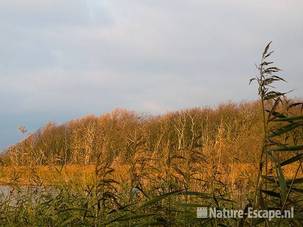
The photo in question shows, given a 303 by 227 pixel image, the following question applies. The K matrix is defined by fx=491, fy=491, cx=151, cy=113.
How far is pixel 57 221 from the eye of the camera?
4.76 metres

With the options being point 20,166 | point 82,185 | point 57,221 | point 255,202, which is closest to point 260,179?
point 255,202

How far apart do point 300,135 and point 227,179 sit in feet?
9.09

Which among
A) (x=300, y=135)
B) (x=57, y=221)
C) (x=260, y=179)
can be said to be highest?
(x=300, y=135)

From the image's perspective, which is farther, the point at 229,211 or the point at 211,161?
the point at 211,161

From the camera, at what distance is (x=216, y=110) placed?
30594mm

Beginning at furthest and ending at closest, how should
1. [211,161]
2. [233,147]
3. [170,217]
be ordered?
[233,147] → [211,161] → [170,217]

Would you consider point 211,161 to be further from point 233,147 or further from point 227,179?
point 233,147

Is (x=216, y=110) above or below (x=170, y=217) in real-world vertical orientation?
above

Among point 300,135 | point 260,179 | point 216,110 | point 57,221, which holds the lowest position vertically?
point 57,221

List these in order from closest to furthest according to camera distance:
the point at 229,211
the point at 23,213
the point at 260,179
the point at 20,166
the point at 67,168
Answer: the point at 260,179 → the point at 229,211 → the point at 23,213 → the point at 20,166 → the point at 67,168

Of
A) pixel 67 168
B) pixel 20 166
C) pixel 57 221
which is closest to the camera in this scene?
pixel 57 221

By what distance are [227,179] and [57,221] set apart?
2.08m

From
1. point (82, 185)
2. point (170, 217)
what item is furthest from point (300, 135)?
point (82, 185)

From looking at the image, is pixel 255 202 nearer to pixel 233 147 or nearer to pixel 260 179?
pixel 260 179
